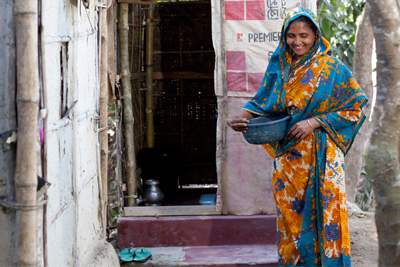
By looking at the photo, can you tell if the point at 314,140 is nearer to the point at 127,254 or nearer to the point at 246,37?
the point at 246,37

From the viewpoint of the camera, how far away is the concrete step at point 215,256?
3.89 m

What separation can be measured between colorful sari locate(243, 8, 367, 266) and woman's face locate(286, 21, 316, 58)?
1.6 inches

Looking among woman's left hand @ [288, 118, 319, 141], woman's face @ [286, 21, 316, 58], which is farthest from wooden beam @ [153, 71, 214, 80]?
woman's left hand @ [288, 118, 319, 141]

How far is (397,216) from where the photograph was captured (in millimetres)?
1824

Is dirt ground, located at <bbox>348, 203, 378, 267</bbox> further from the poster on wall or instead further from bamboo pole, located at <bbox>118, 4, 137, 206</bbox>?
bamboo pole, located at <bbox>118, 4, 137, 206</bbox>

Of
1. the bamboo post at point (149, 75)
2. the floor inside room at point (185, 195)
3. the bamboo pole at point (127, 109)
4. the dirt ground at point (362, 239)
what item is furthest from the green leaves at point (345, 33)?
the bamboo pole at point (127, 109)

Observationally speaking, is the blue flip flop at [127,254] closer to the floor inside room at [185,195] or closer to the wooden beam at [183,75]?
the floor inside room at [185,195]

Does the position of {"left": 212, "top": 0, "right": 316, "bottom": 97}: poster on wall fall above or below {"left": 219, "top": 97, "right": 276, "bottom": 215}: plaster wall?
above

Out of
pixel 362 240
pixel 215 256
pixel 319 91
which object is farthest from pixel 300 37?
pixel 362 240

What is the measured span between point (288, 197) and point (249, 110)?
0.67 m

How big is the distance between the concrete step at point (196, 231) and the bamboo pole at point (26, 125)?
233 cm

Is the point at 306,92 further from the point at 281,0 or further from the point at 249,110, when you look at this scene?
the point at 281,0

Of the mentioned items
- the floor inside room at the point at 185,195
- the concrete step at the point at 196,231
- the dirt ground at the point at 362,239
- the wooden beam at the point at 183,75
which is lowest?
the dirt ground at the point at 362,239

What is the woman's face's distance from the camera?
2.95m
